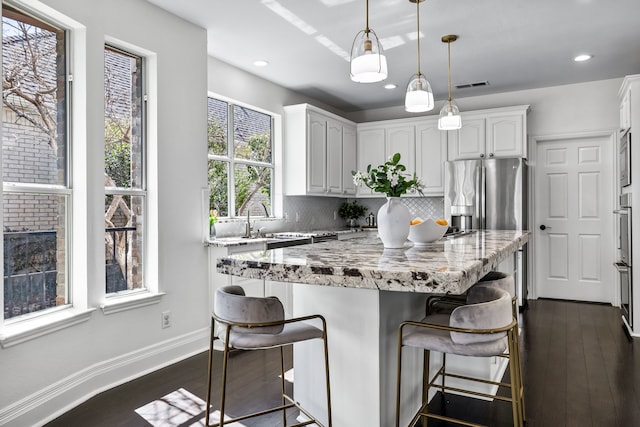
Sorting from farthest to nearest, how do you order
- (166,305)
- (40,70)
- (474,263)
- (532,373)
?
(166,305) < (532,373) < (40,70) < (474,263)

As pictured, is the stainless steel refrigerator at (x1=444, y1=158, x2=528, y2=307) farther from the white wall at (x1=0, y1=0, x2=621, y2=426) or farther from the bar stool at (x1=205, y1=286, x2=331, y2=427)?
A: the bar stool at (x1=205, y1=286, x2=331, y2=427)

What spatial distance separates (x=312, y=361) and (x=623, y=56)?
444 cm

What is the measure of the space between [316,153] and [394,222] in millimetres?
3324

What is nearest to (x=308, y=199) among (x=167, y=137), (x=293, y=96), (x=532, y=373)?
(x=293, y=96)

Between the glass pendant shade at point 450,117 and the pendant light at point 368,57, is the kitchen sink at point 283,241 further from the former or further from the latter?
the pendant light at point 368,57

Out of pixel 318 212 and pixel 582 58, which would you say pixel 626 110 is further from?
pixel 318 212

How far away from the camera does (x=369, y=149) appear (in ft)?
20.7

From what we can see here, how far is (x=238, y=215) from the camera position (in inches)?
188

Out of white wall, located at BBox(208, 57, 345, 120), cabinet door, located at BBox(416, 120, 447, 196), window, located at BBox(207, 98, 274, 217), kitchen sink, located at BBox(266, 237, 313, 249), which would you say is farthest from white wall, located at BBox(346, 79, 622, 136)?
kitchen sink, located at BBox(266, 237, 313, 249)

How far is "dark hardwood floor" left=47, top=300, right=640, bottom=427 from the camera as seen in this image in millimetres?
2387

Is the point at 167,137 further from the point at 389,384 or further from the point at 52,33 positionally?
the point at 389,384

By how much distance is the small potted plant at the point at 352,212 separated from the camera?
6734 mm

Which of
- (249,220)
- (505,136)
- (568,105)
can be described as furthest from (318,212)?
(568,105)

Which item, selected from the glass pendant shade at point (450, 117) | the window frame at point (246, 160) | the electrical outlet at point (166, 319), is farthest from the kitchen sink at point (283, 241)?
the glass pendant shade at point (450, 117)
